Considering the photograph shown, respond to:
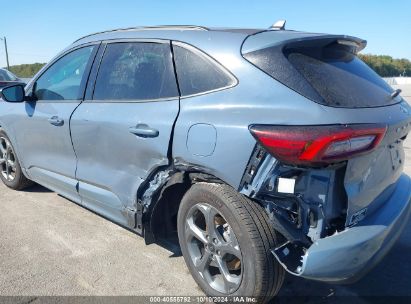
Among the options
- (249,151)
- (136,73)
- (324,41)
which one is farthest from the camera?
(136,73)

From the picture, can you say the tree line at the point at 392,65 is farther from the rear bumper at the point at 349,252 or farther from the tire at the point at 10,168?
the rear bumper at the point at 349,252

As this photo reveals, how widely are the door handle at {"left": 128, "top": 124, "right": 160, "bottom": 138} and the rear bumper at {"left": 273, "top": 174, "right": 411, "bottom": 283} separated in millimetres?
1169

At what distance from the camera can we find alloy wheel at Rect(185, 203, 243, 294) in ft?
8.52

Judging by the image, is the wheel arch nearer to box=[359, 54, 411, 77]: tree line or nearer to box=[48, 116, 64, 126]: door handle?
box=[48, 116, 64, 126]: door handle

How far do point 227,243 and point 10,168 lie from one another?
3685 mm

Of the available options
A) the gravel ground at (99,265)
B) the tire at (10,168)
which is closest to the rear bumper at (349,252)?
the gravel ground at (99,265)

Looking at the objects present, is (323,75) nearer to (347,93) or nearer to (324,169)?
(347,93)

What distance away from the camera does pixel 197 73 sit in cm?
278

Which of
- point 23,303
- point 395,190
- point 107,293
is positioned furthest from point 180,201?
point 395,190

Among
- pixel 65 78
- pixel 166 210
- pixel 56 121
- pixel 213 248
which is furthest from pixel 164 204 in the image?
pixel 65 78

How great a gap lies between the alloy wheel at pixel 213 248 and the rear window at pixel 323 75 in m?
0.93

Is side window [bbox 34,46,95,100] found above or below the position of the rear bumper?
above

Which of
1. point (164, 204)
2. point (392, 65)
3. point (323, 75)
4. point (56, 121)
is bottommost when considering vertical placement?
point (392, 65)

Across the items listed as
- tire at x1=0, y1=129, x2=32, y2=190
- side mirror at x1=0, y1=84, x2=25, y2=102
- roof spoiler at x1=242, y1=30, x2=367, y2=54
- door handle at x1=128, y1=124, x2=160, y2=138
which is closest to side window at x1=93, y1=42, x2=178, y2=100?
door handle at x1=128, y1=124, x2=160, y2=138
